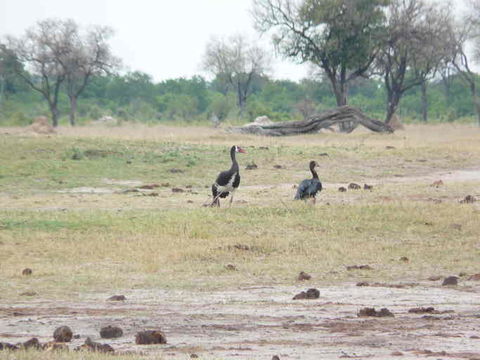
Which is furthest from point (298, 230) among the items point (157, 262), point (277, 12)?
point (277, 12)

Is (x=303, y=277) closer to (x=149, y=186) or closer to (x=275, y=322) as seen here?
(x=275, y=322)

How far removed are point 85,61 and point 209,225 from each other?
38301 mm

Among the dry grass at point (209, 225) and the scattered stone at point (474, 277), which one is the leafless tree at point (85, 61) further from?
the scattered stone at point (474, 277)

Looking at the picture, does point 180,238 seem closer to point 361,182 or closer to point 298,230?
point 298,230

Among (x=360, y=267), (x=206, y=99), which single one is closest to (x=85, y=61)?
(x=206, y=99)

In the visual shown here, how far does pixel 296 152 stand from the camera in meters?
27.7

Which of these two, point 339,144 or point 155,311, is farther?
point 339,144

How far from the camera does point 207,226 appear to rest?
1530 centimetres

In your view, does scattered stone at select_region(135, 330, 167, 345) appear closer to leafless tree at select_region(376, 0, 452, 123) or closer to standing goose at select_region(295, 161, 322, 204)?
standing goose at select_region(295, 161, 322, 204)

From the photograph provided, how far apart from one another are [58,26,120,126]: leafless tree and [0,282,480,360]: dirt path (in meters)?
42.0

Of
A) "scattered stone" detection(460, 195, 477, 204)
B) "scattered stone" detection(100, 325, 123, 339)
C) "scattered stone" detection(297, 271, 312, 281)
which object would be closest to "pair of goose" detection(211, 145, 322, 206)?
"scattered stone" detection(460, 195, 477, 204)

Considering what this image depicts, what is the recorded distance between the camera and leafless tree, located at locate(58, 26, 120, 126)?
169 feet

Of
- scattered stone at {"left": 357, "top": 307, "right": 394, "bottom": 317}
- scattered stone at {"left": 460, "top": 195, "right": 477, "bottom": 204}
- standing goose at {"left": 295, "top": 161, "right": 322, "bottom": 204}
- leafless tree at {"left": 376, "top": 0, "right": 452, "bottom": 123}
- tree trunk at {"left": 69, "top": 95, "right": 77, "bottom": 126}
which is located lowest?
scattered stone at {"left": 357, "top": 307, "right": 394, "bottom": 317}

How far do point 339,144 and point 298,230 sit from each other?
16.9m
